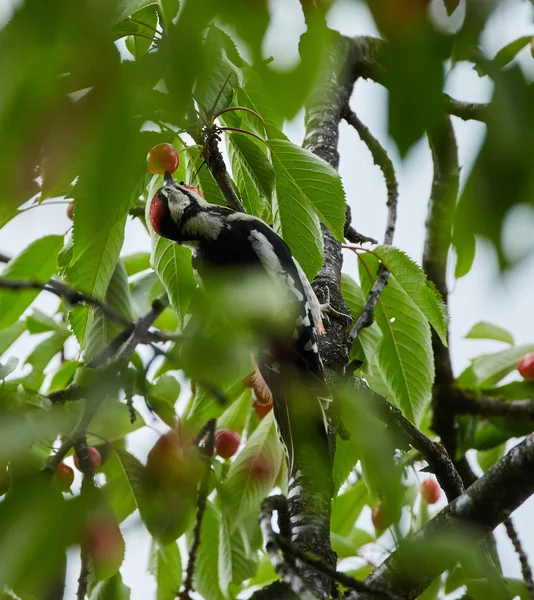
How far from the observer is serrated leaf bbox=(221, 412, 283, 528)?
192 centimetres

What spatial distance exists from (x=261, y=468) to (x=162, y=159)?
37.1 inches

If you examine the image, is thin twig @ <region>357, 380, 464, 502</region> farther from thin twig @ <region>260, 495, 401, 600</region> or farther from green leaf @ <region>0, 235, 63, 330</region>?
green leaf @ <region>0, 235, 63, 330</region>

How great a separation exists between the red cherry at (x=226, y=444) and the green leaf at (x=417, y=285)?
0.83 meters

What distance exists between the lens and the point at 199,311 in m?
0.59

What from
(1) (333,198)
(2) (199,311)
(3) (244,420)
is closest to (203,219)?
(3) (244,420)

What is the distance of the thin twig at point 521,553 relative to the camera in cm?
141

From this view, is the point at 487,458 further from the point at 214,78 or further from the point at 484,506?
the point at 214,78

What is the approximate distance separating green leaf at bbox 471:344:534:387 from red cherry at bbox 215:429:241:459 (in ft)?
2.94

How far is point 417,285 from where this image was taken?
2.29 m

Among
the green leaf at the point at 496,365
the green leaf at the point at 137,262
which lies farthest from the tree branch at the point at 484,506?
the green leaf at the point at 137,262

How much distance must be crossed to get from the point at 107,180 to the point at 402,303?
1936 mm

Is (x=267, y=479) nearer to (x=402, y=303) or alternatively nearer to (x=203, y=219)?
(x=402, y=303)

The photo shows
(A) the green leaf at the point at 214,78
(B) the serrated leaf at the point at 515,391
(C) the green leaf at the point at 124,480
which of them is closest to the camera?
(A) the green leaf at the point at 214,78

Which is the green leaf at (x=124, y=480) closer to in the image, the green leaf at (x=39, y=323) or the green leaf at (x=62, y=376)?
the green leaf at (x=62, y=376)
